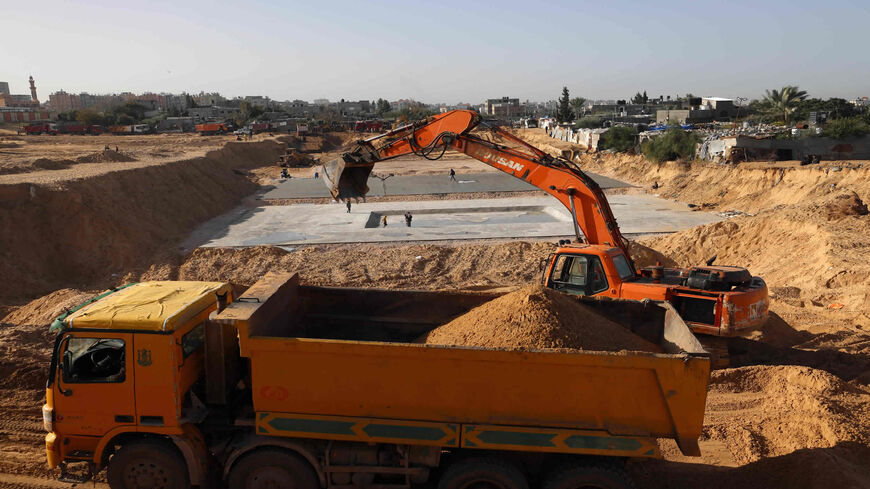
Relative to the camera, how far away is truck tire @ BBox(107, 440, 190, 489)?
221 inches

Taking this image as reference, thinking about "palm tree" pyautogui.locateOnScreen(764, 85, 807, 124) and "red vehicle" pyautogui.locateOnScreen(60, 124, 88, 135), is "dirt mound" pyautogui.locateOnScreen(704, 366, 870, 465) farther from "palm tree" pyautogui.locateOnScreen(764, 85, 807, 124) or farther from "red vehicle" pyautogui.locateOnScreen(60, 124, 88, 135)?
"red vehicle" pyautogui.locateOnScreen(60, 124, 88, 135)

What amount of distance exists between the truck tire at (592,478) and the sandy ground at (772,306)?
1083 millimetres

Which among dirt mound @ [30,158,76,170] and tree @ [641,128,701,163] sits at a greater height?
tree @ [641,128,701,163]

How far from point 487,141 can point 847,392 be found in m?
6.90

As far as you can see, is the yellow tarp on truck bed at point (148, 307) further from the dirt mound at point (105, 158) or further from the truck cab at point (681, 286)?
the dirt mound at point (105, 158)

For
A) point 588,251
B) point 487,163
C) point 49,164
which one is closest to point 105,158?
point 49,164

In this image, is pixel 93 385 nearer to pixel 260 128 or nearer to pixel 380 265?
pixel 380 265

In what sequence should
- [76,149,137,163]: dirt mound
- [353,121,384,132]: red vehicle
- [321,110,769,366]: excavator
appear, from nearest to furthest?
1. [321,110,769,366]: excavator
2. [76,149,137,163]: dirt mound
3. [353,121,384,132]: red vehicle

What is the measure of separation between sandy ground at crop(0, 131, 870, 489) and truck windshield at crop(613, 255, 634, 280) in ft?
6.44

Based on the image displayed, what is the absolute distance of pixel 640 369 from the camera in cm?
503

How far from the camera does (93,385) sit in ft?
18.0

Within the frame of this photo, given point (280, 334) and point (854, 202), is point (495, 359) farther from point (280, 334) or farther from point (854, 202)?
point (854, 202)

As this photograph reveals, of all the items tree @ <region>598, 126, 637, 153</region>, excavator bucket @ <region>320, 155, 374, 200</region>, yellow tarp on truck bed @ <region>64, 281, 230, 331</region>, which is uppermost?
tree @ <region>598, 126, 637, 153</region>

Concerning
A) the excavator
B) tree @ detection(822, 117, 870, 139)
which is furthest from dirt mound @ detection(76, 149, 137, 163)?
tree @ detection(822, 117, 870, 139)
